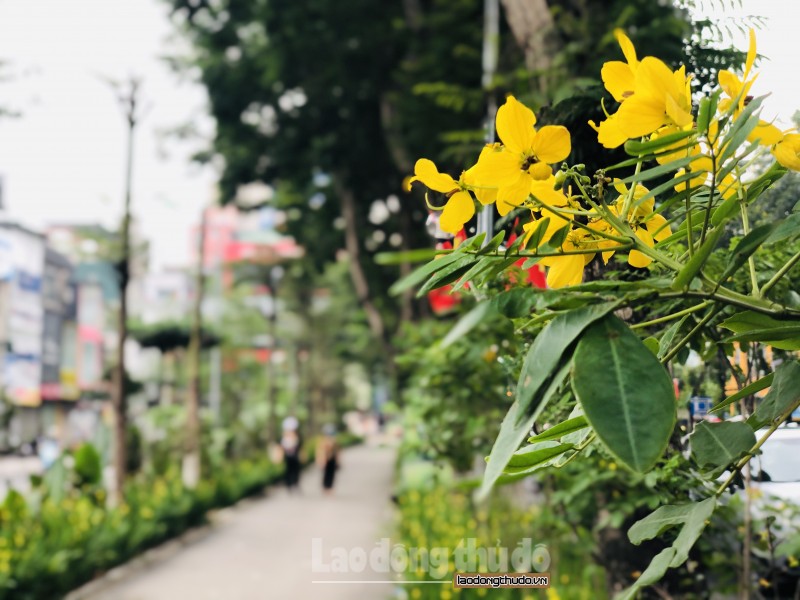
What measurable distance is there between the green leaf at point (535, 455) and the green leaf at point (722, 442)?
134 mm

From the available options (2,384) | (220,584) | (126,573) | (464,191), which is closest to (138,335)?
(2,384)

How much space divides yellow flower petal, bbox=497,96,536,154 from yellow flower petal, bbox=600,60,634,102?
0.31ft

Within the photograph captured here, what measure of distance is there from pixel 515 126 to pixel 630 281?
0.21m

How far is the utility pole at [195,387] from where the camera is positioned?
11.4m

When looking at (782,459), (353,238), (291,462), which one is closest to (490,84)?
(782,459)

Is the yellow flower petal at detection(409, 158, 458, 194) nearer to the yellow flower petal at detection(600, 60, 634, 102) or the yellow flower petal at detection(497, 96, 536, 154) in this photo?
the yellow flower petal at detection(497, 96, 536, 154)

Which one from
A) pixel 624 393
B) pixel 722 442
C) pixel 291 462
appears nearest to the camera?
pixel 624 393

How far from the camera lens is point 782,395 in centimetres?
83

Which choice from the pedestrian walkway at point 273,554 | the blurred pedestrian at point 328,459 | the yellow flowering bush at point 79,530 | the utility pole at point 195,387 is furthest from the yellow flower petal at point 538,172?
the blurred pedestrian at point 328,459

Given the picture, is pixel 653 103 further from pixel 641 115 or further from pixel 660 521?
pixel 660 521

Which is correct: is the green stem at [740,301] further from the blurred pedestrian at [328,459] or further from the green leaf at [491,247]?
the blurred pedestrian at [328,459]

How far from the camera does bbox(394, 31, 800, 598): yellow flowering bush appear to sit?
0.60m

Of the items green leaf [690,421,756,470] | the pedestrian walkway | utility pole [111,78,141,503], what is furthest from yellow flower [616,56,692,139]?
utility pole [111,78,141,503]

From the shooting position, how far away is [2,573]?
5.23m
